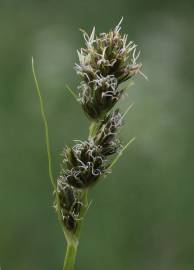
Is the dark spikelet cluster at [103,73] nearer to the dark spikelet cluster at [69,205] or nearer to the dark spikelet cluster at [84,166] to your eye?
the dark spikelet cluster at [84,166]

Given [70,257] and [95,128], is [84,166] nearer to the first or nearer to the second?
[95,128]

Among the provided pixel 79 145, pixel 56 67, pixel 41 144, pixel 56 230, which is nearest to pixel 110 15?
pixel 56 67

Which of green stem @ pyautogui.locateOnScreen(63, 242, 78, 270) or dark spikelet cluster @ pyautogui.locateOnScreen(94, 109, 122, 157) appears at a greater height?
dark spikelet cluster @ pyautogui.locateOnScreen(94, 109, 122, 157)

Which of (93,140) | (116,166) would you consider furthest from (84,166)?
(116,166)

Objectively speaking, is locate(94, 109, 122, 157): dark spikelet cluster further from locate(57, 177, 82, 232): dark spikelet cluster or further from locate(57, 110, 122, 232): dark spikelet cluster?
locate(57, 177, 82, 232): dark spikelet cluster

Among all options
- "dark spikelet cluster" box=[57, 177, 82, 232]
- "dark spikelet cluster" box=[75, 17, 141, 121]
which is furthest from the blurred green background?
"dark spikelet cluster" box=[75, 17, 141, 121]

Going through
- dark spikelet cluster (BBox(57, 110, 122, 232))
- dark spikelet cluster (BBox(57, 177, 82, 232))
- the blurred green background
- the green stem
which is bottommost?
the blurred green background

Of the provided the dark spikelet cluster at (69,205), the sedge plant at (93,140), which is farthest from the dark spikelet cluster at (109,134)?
the dark spikelet cluster at (69,205)

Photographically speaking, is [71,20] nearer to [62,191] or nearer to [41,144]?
[41,144]
